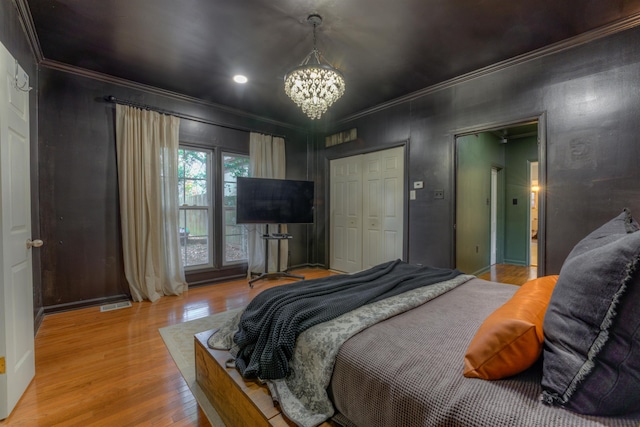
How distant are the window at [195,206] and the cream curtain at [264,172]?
0.65m

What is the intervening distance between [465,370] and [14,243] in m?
2.50

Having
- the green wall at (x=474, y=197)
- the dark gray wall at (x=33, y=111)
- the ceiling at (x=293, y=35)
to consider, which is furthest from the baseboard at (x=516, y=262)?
the dark gray wall at (x=33, y=111)

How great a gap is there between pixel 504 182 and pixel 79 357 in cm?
660

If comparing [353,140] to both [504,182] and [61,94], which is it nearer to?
[504,182]

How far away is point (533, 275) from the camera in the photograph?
14.6ft

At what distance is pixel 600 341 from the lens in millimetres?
722

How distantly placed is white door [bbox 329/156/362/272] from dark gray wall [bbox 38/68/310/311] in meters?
2.85

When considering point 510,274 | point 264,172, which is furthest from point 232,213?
point 510,274

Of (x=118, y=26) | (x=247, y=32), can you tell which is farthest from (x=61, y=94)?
(x=247, y=32)

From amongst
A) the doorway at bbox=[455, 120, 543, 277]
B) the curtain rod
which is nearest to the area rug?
the curtain rod

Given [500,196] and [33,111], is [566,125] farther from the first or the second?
[33,111]

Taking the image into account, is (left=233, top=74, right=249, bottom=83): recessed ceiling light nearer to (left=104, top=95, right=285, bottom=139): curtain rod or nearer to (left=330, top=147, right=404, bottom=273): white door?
(left=104, top=95, right=285, bottom=139): curtain rod

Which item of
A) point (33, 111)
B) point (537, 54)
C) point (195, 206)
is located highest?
point (537, 54)

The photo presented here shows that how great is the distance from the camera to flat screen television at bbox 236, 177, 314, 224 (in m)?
4.08
